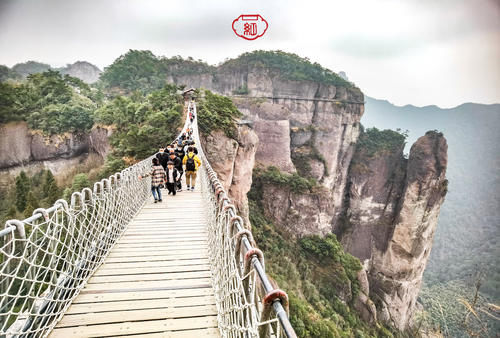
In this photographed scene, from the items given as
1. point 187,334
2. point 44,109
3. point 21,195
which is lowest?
point 21,195

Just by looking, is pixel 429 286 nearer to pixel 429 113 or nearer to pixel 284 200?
pixel 284 200

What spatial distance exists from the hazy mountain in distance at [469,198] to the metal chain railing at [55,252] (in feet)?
168

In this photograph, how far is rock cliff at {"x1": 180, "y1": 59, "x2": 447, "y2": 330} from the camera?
19984mm

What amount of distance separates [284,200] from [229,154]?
10.0 meters

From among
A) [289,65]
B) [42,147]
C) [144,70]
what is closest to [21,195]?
[42,147]

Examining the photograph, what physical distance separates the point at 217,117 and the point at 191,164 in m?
6.28

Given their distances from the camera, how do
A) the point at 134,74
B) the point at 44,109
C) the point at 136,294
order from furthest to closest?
1. the point at 134,74
2. the point at 44,109
3. the point at 136,294

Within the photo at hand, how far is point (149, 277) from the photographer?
8.84ft

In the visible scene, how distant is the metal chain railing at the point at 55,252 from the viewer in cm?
163

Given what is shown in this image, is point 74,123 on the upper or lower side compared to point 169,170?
upper

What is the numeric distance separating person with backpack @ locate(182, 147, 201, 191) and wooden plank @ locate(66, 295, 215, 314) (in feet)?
12.5

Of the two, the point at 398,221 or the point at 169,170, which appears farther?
the point at 398,221

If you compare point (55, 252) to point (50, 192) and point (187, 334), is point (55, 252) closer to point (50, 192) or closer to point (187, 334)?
point (187, 334)

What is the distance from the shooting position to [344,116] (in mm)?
28656
